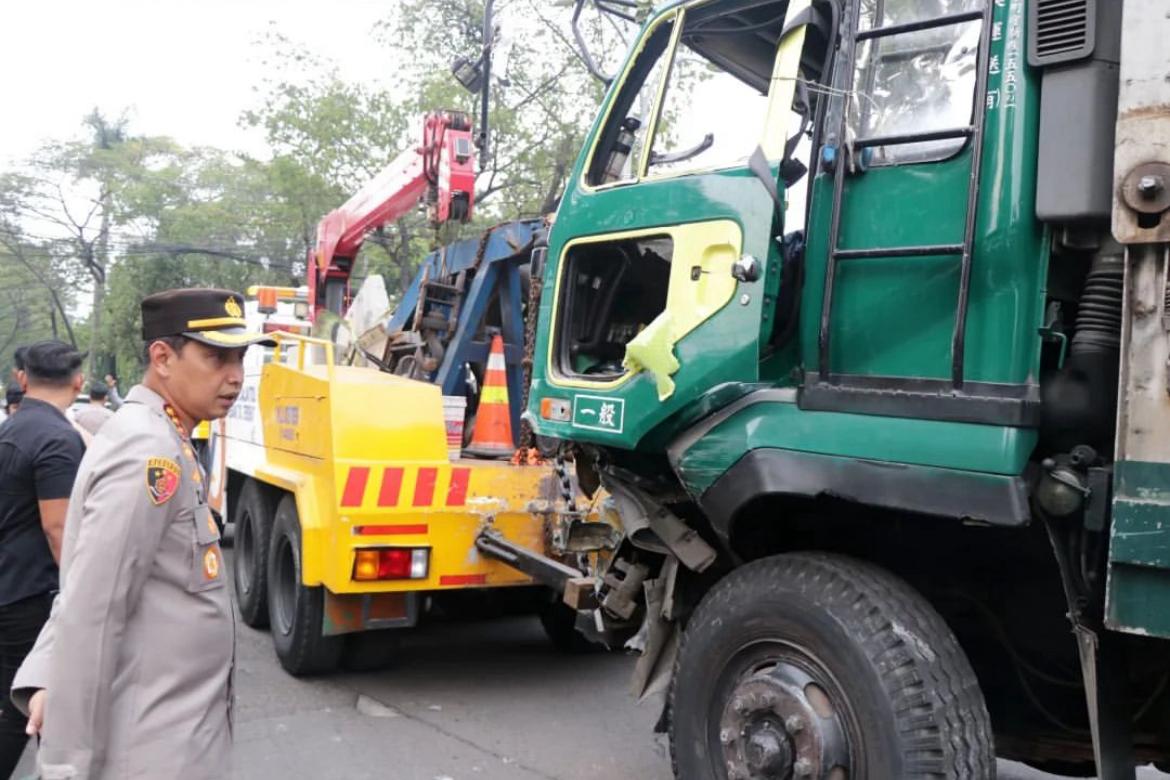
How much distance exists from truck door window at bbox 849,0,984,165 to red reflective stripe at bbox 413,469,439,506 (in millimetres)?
2761

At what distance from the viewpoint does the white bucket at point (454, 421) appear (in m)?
5.39

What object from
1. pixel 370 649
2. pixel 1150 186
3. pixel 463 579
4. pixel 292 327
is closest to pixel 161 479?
pixel 1150 186

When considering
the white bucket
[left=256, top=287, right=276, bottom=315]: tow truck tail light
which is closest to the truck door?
the white bucket

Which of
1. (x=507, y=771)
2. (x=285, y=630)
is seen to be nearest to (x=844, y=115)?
(x=507, y=771)

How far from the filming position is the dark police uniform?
3512 mm

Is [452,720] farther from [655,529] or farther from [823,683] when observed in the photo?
[823,683]

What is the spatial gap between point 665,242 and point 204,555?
188 centimetres

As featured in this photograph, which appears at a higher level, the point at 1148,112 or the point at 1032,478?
the point at 1148,112

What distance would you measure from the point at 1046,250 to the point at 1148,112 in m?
0.39

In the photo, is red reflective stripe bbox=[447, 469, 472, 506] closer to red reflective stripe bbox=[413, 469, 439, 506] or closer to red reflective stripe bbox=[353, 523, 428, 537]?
red reflective stripe bbox=[413, 469, 439, 506]

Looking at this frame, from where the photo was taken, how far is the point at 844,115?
2924mm

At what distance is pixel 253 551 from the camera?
6379 mm

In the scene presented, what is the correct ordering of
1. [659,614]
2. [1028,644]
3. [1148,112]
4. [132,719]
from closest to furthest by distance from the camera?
[132,719]
[1148,112]
[1028,644]
[659,614]

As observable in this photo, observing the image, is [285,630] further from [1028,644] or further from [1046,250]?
[1046,250]
